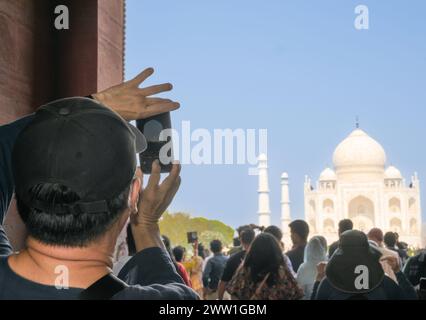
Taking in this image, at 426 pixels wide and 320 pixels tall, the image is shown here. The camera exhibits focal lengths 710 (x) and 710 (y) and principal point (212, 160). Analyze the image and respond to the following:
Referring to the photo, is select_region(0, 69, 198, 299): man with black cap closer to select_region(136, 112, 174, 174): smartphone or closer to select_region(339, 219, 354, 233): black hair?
select_region(136, 112, 174, 174): smartphone

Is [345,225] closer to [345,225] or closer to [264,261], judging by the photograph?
[345,225]

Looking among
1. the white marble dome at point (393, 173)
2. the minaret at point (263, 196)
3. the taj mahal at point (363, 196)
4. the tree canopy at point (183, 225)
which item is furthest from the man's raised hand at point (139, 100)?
the minaret at point (263, 196)

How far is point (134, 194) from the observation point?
1.21 m

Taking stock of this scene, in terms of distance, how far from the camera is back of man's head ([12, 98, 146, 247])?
1.10m

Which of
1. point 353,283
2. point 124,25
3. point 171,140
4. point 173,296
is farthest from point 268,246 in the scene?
point 173,296

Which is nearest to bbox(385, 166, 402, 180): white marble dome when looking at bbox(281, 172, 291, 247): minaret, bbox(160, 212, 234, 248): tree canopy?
bbox(281, 172, 291, 247): minaret

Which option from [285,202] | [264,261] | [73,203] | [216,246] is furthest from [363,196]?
[73,203]

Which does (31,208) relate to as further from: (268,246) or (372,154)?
(372,154)

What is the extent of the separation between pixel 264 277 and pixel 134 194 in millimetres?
2129

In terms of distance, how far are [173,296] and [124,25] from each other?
3072 mm

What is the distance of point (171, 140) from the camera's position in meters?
1.48

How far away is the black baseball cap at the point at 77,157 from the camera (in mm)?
1096

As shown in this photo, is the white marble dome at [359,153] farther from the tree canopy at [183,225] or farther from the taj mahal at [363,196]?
the tree canopy at [183,225]

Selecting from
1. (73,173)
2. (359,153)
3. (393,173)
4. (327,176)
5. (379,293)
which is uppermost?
(359,153)
